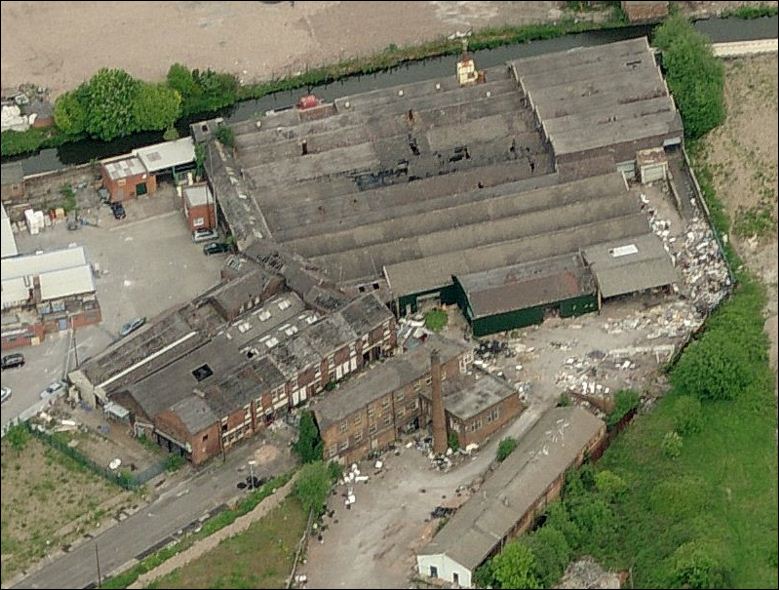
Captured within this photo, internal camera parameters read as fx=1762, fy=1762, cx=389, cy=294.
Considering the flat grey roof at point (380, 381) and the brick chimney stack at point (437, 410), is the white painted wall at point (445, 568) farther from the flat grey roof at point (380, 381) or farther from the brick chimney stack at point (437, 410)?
the flat grey roof at point (380, 381)

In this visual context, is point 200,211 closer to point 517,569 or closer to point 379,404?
point 379,404

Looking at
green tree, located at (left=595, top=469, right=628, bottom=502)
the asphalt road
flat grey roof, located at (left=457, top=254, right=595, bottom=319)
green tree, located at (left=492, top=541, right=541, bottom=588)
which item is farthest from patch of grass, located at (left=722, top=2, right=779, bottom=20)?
green tree, located at (left=492, top=541, right=541, bottom=588)

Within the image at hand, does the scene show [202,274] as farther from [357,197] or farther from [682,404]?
[682,404]

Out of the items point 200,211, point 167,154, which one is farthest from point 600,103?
point 167,154

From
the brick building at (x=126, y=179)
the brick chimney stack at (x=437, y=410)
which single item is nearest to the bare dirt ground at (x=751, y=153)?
the brick chimney stack at (x=437, y=410)

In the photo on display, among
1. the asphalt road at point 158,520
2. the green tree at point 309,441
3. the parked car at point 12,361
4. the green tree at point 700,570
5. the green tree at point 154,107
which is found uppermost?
the green tree at point 154,107

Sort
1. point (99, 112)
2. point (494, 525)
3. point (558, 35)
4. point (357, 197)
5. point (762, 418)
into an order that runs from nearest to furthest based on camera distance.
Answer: point (494, 525) < point (762, 418) < point (357, 197) < point (99, 112) < point (558, 35)

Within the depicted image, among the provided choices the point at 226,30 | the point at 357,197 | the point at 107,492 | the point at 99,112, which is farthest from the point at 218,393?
the point at 226,30
